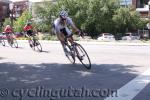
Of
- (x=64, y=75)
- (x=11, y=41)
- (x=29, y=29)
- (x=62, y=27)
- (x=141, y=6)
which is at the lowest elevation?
(x=11, y=41)

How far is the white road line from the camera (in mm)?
8391

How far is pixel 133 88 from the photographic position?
30.4 feet

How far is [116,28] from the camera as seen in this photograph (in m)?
67.6

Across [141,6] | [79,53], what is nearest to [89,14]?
[141,6]

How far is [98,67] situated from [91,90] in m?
3.92

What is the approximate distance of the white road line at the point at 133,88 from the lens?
27.5 ft

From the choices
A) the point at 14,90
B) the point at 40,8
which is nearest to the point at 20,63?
the point at 14,90

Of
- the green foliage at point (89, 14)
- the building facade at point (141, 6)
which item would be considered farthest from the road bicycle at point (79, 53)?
the building facade at point (141, 6)

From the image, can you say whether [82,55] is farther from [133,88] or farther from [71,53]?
[133,88]

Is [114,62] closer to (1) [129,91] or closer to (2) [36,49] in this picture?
(1) [129,91]

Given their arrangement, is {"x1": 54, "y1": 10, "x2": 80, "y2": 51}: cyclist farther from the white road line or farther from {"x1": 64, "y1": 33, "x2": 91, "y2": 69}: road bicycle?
the white road line

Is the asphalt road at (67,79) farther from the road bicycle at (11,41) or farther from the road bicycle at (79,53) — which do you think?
the road bicycle at (11,41)

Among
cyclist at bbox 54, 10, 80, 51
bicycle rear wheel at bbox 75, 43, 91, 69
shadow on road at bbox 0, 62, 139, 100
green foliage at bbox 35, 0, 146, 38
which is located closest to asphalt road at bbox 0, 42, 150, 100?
shadow on road at bbox 0, 62, 139, 100

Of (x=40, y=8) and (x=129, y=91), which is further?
(x=40, y=8)
